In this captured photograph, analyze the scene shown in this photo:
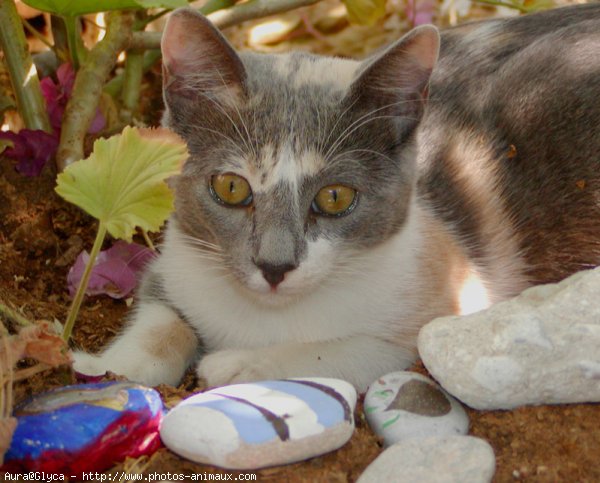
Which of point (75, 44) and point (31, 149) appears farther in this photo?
point (75, 44)

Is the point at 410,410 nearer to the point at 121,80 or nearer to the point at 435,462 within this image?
the point at 435,462

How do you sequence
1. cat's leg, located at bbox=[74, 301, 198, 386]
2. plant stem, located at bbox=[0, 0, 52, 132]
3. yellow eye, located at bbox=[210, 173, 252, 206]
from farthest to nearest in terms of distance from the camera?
plant stem, located at bbox=[0, 0, 52, 132] < cat's leg, located at bbox=[74, 301, 198, 386] < yellow eye, located at bbox=[210, 173, 252, 206]

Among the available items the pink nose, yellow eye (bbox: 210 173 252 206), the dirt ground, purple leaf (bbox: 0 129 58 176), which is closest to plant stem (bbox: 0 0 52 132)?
purple leaf (bbox: 0 129 58 176)

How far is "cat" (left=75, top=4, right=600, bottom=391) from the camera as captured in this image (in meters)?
1.93

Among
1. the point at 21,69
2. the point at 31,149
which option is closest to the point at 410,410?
the point at 31,149

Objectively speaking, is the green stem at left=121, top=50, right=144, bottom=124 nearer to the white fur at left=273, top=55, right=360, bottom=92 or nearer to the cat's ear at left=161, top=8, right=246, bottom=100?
the white fur at left=273, top=55, right=360, bottom=92

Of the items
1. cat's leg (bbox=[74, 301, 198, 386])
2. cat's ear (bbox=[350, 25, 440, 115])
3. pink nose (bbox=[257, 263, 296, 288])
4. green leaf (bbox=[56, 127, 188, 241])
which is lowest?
cat's leg (bbox=[74, 301, 198, 386])

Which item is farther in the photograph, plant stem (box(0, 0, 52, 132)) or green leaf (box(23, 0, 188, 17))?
plant stem (box(0, 0, 52, 132))

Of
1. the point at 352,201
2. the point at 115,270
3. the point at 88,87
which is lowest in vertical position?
the point at 115,270

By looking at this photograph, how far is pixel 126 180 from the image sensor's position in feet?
5.53

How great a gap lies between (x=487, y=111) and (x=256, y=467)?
1.44 meters

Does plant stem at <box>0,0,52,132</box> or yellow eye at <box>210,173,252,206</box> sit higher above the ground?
yellow eye at <box>210,173,252,206</box>

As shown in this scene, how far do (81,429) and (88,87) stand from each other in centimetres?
149

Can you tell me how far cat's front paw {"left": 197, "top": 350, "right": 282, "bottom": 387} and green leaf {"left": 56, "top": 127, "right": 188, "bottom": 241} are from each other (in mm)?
466
